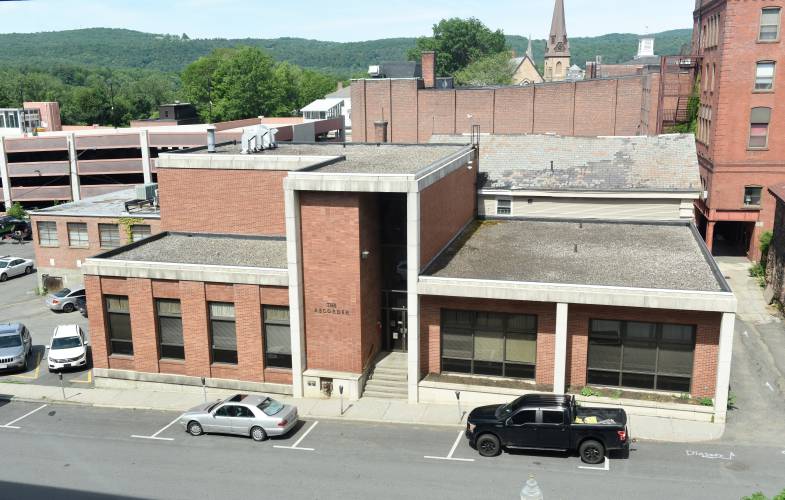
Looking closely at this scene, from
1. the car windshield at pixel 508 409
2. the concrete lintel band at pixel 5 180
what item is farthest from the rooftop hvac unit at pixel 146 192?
the concrete lintel band at pixel 5 180

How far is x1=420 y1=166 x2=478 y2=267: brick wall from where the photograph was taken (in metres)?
29.0

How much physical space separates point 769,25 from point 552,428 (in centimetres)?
3702

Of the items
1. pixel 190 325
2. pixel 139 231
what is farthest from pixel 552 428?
pixel 139 231

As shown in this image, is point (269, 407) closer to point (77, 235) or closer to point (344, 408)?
point (344, 408)

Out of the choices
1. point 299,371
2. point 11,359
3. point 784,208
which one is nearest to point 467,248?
point 299,371

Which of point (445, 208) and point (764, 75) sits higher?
point (764, 75)

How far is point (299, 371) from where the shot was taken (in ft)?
96.4

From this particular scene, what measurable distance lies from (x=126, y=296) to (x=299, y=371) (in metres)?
8.42

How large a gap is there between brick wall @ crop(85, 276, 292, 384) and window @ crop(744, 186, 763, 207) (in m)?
35.7

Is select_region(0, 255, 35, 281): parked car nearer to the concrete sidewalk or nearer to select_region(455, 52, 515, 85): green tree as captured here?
the concrete sidewalk

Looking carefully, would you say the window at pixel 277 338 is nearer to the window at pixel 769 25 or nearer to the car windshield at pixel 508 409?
the car windshield at pixel 508 409

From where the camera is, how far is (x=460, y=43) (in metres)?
177

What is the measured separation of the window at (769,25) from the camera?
46781 millimetres

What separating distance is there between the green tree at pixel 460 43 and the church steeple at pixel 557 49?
13.8 meters
